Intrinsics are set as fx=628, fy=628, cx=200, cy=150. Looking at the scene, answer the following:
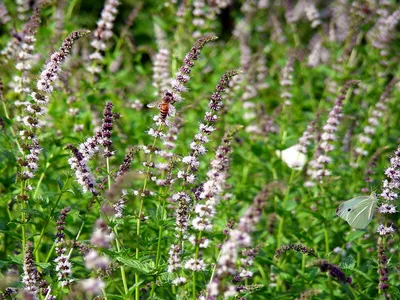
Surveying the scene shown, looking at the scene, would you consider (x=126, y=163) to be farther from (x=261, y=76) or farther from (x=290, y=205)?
(x=261, y=76)

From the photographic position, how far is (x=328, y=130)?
554 cm

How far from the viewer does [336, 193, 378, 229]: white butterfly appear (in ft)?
14.7

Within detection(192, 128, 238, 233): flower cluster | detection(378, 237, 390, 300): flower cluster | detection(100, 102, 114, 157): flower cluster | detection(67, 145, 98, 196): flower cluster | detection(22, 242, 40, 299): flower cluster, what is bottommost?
detection(378, 237, 390, 300): flower cluster

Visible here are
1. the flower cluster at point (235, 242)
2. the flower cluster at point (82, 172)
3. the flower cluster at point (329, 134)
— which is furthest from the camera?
the flower cluster at point (329, 134)

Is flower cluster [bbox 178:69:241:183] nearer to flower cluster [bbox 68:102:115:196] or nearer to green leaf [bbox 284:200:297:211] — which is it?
flower cluster [bbox 68:102:115:196]

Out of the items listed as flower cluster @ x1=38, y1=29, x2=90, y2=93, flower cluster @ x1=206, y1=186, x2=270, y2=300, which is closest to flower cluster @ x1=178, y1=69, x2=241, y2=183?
flower cluster @ x1=206, y1=186, x2=270, y2=300

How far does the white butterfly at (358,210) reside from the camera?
4.48 meters

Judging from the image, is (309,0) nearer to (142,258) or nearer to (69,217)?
(69,217)

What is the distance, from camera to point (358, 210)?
14.9 ft

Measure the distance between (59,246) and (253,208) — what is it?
1614 mm

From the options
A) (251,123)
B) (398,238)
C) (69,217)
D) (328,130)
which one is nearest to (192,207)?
(69,217)

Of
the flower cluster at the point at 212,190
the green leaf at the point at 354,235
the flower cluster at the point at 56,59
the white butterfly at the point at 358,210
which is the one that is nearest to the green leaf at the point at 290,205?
the green leaf at the point at 354,235

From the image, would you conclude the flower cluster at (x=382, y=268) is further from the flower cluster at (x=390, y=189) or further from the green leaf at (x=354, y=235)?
the green leaf at (x=354, y=235)

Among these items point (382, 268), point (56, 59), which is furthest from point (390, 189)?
point (56, 59)
